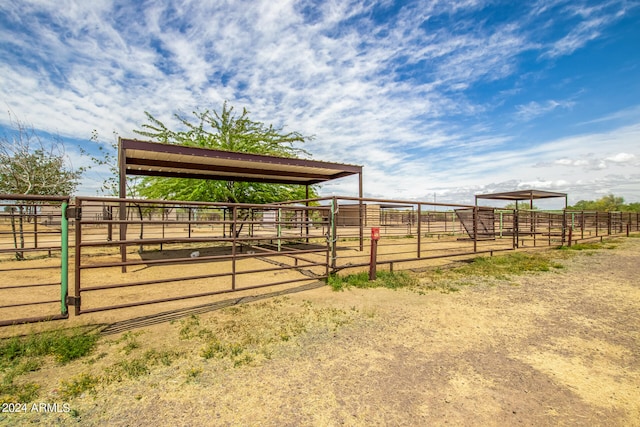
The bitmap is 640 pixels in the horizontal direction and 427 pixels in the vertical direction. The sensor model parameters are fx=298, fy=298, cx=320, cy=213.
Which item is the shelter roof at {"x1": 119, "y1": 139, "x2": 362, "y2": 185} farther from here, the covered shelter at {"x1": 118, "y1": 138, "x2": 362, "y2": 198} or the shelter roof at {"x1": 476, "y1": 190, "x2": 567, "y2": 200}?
the shelter roof at {"x1": 476, "y1": 190, "x2": 567, "y2": 200}

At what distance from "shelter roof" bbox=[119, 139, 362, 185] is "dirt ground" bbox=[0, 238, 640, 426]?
5.50 m

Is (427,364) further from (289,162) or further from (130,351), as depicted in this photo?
(289,162)

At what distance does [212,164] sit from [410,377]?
30.4ft

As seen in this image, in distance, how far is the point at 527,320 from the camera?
4293 mm

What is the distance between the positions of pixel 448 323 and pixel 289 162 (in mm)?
7403

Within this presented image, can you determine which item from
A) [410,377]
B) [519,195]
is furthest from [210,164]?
[519,195]

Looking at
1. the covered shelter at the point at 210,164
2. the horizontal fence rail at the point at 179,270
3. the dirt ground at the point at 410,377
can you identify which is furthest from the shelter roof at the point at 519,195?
the dirt ground at the point at 410,377

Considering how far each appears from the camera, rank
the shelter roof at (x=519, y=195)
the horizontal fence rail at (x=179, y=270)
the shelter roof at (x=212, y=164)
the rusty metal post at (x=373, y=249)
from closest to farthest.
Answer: the horizontal fence rail at (x=179, y=270), the rusty metal post at (x=373, y=249), the shelter roof at (x=212, y=164), the shelter roof at (x=519, y=195)

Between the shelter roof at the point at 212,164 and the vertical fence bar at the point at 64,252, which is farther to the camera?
the shelter roof at the point at 212,164

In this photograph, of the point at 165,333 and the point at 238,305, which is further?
the point at 238,305

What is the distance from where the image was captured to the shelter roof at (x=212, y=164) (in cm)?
815

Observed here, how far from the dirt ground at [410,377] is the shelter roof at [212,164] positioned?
5501 mm

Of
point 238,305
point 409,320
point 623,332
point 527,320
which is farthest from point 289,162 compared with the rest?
point 623,332

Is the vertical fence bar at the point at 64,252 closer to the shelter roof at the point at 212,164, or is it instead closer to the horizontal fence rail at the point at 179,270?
the horizontal fence rail at the point at 179,270
